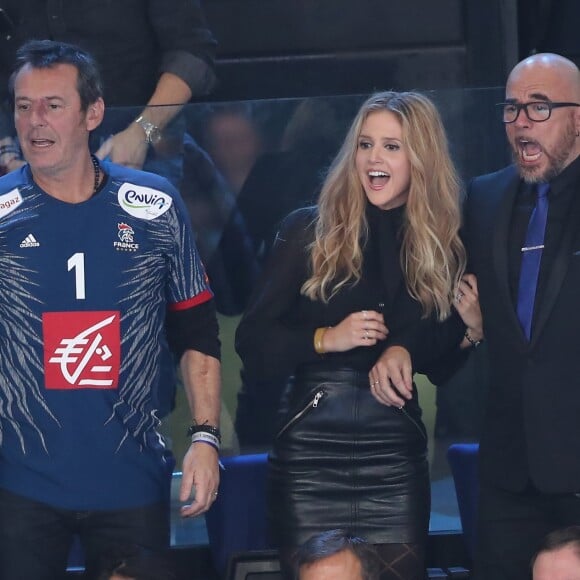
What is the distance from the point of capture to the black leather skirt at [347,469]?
122 inches

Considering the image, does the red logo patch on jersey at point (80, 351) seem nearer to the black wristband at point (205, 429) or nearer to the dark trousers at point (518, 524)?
the black wristband at point (205, 429)

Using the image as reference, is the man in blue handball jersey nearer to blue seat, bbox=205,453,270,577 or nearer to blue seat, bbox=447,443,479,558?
A: blue seat, bbox=205,453,270,577

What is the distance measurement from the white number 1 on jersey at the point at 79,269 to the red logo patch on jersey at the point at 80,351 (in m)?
0.05

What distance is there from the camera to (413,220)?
3227 mm

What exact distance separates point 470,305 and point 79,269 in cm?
95

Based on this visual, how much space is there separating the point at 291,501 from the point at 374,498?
0.20 meters

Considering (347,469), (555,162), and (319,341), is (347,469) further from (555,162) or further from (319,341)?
(555,162)

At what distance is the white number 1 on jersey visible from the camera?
293cm

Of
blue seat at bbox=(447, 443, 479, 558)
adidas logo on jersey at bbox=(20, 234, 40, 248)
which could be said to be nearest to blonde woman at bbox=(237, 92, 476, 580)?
blue seat at bbox=(447, 443, 479, 558)

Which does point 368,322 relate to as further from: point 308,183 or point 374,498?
point 308,183

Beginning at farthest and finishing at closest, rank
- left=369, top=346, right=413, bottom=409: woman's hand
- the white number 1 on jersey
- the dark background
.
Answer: the dark background
left=369, top=346, right=413, bottom=409: woman's hand
the white number 1 on jersey

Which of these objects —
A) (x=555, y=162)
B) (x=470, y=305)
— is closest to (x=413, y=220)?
(x=470, y=305)

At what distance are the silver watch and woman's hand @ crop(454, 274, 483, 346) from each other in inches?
42.7

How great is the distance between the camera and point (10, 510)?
2846 millimetres
